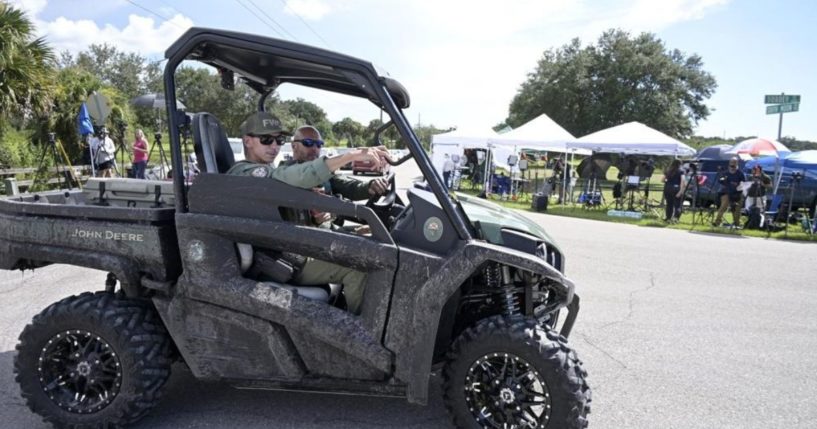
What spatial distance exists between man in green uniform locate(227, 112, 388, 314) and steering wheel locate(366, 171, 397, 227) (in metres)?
0.78

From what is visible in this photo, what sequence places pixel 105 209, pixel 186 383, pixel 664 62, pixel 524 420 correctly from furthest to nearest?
pixel 664 62 < pixel 186 383 < pixel 105 209 < pixel 524 420

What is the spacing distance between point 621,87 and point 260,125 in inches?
1769

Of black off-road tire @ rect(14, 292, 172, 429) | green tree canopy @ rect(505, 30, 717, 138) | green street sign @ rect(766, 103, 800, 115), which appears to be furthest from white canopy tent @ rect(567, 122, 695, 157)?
green tree canopy @ rect(505, 30, 717, 138)

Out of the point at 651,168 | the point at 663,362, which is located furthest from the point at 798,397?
the point at 651,168

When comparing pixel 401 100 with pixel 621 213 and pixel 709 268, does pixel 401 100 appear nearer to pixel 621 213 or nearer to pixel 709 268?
pixel 709 268

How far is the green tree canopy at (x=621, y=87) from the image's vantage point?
42.6 meters

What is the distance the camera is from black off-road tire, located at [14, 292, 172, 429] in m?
2.89

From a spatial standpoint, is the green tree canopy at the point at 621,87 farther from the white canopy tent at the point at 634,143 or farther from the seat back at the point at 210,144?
the seat back at the point at 210,144

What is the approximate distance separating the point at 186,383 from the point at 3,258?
1.37 m

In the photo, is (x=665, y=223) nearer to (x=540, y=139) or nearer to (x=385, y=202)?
(x=540, y=139)

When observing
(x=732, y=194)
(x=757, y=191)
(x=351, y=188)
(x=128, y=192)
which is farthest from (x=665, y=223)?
(x=128, y=192)

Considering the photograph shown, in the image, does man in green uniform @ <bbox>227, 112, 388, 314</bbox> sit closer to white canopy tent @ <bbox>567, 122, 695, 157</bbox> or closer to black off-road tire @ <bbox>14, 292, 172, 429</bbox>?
black off-road tire @ <bbox>14, 292, 172, 429</bbox>

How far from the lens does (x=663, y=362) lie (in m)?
4.30

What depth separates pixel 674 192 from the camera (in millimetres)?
15094
